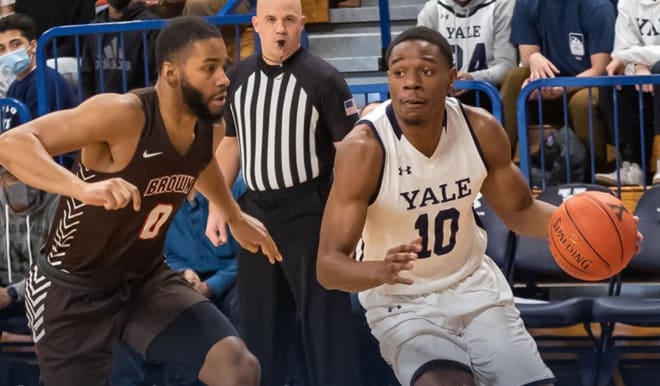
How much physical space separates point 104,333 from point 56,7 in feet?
16.6

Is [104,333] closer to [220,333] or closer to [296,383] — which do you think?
[220,333]

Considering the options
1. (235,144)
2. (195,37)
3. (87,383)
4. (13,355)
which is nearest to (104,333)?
(87,383)

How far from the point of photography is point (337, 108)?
635 centimetres

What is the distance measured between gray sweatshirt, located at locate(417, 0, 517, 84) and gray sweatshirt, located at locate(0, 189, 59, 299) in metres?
2.66

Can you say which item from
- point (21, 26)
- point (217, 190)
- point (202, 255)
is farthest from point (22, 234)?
point (217, 190)

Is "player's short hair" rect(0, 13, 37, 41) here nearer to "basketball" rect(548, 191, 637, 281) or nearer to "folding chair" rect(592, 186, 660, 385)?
"folding chair" rect(592, 186, 660, 385)

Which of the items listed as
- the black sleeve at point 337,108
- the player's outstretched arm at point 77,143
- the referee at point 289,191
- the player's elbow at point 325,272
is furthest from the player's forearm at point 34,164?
the black sleeve at point 337,108

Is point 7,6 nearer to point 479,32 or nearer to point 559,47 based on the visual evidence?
point 479,32

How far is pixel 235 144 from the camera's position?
22.1 feet

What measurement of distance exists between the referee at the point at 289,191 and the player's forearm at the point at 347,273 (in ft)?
4.44

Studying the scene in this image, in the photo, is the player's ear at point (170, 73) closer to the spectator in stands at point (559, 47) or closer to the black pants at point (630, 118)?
the spectator in stands at point (559, 47)

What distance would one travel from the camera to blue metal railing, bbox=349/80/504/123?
7.39 m

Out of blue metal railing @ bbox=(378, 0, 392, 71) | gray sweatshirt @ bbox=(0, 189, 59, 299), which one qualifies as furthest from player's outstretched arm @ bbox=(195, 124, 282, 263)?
blue metal railing @ bbox=(378, 0, 392, 71)

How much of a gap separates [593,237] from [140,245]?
5.93ft
